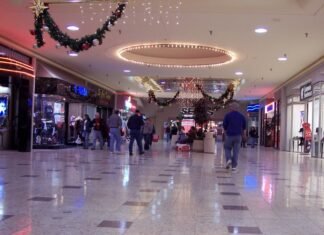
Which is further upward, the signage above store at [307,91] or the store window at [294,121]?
the signage above store at [307,91]

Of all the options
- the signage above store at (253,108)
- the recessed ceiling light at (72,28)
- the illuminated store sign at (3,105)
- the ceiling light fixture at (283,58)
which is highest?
the recessed ceiling light at (72,28)

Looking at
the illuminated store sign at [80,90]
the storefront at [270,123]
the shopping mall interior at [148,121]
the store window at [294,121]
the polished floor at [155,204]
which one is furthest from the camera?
the storefront at [270,123]

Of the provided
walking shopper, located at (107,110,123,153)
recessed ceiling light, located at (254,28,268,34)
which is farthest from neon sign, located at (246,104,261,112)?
recessed ceiling light, located at (254,28,268,34)

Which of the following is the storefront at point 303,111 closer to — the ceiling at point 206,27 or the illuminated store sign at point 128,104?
the ceiling at point 206,27

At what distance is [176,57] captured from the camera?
17031 mm

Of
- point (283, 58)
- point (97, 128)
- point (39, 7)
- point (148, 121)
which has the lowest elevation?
A: point (97, 128)

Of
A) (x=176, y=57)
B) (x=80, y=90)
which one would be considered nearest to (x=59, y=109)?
(x=80, y=90)

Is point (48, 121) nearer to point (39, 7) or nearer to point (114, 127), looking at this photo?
point (114, 127)

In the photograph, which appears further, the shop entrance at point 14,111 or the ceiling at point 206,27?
the shop entrance at point 14,111

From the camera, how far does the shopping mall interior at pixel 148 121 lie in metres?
4.52

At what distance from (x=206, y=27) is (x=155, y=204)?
275 inches

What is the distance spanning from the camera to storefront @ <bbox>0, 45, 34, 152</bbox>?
49.0ft

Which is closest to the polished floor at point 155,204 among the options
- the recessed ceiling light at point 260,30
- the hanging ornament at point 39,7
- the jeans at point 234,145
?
the jeans at point 234,145

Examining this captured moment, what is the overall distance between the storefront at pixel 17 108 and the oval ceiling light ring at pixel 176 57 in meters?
3.13
